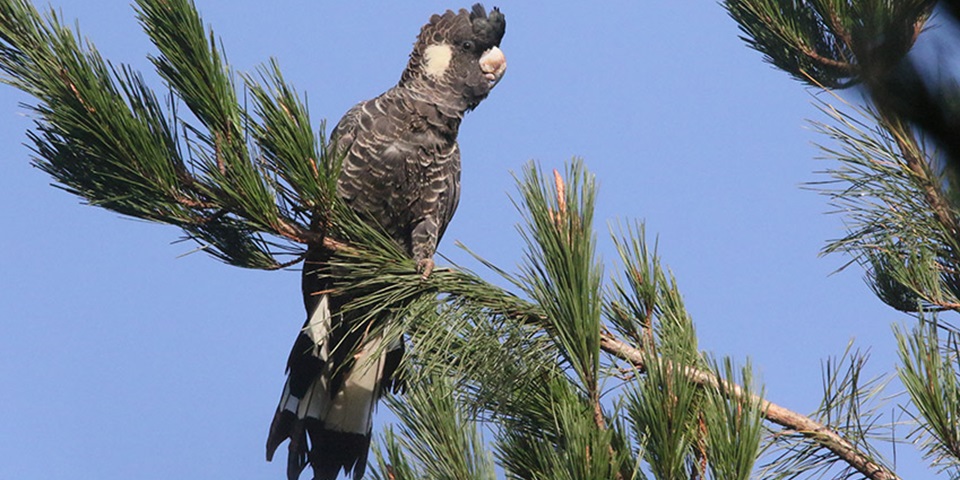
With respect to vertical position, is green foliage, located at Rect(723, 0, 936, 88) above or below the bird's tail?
above

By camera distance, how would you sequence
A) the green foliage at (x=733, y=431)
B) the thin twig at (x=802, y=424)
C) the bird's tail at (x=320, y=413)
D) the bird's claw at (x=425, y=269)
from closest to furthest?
1. the green foliage at (x=733, y=431)
2. the thin twig at (x=802, y=424)
3. the bird's claw at (x=425, y=269)
4. the bird's tail at (x=320, y=413)

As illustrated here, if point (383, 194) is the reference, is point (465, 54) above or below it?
above

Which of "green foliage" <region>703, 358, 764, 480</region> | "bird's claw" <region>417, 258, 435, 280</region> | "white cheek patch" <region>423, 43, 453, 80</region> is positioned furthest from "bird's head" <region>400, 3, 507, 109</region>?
"green foliage" <region>703, 358, 764, 480</region>

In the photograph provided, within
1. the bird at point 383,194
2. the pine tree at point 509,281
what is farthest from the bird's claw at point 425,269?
the bird at point 383,194

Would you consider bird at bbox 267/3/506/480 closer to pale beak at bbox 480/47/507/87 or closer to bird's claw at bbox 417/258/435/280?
pale beak at bbox 480/47/507/87

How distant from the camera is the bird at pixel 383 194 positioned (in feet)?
11.3

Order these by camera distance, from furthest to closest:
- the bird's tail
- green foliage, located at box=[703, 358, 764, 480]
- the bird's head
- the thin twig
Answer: the bird's head → the bird's tail → the thin twig → green foliage, located at box=[703, 358, 764, 480]

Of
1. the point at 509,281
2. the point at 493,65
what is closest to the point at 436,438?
the point at 509,281

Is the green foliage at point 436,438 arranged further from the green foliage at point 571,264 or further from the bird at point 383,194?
the bird at point 383,194

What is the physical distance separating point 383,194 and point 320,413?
2.79 ft

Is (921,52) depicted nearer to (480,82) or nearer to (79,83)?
(79,83)

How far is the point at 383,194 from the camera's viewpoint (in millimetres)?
3670

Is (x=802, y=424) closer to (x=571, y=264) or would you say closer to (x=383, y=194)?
(x=571, y=264)

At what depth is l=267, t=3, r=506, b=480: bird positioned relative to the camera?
345 cm
